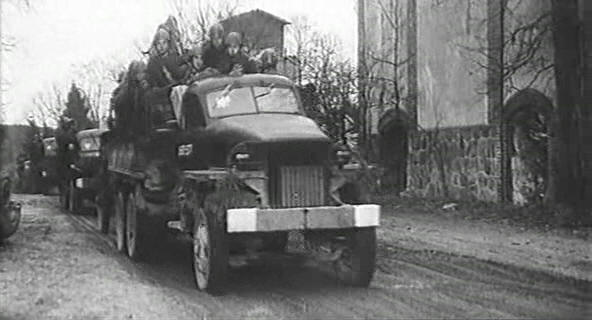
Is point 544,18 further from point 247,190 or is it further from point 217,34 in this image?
point 247,190

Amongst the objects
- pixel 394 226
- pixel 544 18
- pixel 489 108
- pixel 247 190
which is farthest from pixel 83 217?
pixel 247 190

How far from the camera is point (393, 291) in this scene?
905 cm

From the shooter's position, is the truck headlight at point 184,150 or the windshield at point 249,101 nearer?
the windshield at point 249,101

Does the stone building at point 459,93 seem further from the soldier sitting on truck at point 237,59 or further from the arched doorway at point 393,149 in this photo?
the soldier sitting on truck at point 237,59

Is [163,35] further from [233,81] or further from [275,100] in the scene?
[275,100]

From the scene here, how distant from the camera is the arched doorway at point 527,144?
18047 millimetres

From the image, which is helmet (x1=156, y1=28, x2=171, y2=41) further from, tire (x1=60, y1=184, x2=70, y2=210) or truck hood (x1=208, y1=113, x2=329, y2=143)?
tire (x1=60, y1=184, x2=70, y2=210)

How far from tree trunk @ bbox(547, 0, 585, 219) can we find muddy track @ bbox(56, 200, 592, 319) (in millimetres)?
5120

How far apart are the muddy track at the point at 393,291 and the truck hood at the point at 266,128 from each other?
52.9 inches

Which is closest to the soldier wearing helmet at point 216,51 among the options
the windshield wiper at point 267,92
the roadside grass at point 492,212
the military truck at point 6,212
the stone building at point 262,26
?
the windshield wiper at point 267,92

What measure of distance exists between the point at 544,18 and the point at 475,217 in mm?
4092

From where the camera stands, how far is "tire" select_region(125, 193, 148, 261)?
11.8 metres

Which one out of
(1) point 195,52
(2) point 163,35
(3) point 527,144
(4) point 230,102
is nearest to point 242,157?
(4) point 230,102

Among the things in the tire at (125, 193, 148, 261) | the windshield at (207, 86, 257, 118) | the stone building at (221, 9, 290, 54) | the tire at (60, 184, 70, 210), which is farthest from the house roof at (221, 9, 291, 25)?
the windshield at (207, 86, 257, 118)
